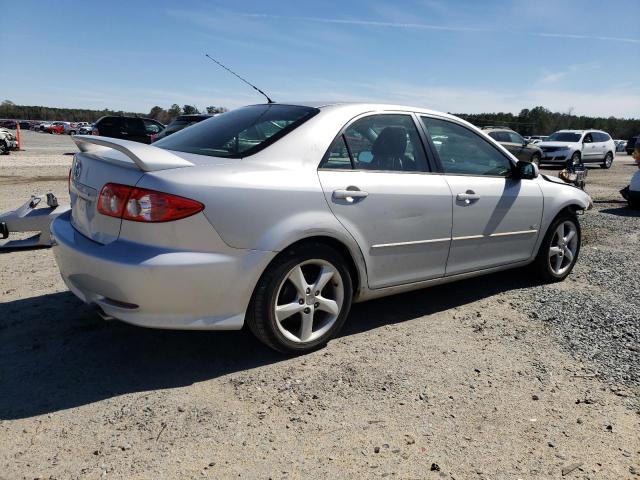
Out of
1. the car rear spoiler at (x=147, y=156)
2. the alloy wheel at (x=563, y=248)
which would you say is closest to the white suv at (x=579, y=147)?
the alloy wheel at (x=563, y=248)

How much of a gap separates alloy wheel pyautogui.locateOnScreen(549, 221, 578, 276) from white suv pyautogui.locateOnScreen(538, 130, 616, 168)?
18874 mm

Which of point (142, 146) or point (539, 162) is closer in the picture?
point (142, 146)

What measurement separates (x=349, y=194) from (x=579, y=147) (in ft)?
76.1

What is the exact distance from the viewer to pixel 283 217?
10.2ft

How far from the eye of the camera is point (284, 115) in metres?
3.71

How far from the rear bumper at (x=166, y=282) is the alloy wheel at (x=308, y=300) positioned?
28 cm

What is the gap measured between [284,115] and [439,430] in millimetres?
2234

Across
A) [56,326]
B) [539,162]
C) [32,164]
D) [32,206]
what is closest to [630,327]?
[56,326]

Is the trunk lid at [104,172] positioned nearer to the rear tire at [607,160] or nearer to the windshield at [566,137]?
the windshield at [566,137]

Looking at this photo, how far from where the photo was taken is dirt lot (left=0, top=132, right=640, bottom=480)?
2.39m

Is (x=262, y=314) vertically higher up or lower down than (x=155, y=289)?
lower down

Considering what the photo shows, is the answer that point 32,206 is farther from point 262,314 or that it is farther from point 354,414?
point 354,414

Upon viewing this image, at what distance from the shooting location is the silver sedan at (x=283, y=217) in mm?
2875

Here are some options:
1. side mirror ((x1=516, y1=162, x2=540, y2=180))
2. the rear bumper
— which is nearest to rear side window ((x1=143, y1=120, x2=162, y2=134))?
side mirror ((x1=516, y1=162, x2=540, y2=180))
